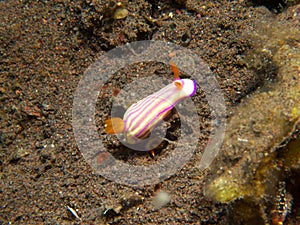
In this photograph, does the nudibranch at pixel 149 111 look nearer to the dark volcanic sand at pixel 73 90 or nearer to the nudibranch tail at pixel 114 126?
the nudibranch tail at pixel 114 126

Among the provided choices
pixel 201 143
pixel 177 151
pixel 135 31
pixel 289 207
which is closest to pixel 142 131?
pixel 177 151

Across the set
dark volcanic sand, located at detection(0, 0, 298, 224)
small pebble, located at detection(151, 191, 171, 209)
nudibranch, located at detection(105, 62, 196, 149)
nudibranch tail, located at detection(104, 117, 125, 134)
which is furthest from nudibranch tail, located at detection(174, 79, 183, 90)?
small pebble, located at detection(151, 191, 171, 209)

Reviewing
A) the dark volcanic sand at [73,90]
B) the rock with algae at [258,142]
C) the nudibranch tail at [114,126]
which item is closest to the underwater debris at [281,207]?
the rock with algae at [258,142]

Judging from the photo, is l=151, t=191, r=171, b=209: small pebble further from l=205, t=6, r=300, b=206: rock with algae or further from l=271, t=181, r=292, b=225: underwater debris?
l=271, t=181, r=292, b=225: underwater debris

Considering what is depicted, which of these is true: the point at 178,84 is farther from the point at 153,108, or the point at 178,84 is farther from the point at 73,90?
the point at 73,90

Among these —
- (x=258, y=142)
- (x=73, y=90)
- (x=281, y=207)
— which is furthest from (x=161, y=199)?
(x=73, y=90)

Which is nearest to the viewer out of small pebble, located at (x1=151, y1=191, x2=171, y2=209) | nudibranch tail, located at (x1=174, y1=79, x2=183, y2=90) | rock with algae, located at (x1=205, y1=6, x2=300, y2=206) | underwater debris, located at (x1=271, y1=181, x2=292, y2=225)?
rock with algae, located at (x1=205, y1=6, x2=300, y2=206)

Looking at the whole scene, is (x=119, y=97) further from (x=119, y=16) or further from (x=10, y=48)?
(x=10, y=48)
